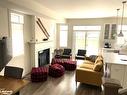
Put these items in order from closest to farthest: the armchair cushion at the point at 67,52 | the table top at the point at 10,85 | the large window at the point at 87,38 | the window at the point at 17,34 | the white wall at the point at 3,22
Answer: the table top at the point at 10,85, the white wall at the point at 3,22, the window at the point at 17,34, the large window at the point at 87,38, the armchair cushion at the point at 67,52

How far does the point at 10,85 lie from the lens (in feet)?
7.06

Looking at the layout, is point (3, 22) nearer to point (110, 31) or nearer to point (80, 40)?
point (80, 40)

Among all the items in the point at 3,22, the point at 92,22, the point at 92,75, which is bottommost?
the point at 92,75

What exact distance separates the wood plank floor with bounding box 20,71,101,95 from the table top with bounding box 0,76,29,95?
1335 mm

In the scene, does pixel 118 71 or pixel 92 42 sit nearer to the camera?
pixel 118 71

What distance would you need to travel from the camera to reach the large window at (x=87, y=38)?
7.78 m

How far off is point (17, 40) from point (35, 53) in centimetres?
111

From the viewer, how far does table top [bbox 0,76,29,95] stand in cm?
196

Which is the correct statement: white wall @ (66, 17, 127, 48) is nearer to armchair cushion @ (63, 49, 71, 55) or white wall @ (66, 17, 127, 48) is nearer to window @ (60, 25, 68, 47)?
window @ (60, 25, 68, 47)

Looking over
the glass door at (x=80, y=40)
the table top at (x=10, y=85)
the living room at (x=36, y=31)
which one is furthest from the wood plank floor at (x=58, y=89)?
the glass door at (x=80, y=40)

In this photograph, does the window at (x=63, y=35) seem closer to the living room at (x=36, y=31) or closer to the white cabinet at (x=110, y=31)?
the living room at (x=36, y=31)

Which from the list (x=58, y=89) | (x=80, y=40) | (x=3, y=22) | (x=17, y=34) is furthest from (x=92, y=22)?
(x=3, y=22)

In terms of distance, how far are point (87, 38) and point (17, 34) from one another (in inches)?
200

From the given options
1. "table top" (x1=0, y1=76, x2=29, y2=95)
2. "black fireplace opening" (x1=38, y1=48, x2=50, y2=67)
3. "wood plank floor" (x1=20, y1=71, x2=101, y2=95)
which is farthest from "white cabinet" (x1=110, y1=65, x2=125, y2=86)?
"black fireplace opening" (x1=38, y1=48, x2=50, y2=67)
